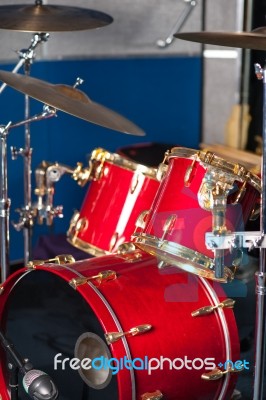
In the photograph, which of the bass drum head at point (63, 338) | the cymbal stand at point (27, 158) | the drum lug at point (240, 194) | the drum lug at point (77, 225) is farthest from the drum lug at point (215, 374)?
the cymbal stand at point (27, 158)

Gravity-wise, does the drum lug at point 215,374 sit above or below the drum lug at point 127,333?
below

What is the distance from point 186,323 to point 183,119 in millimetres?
1950

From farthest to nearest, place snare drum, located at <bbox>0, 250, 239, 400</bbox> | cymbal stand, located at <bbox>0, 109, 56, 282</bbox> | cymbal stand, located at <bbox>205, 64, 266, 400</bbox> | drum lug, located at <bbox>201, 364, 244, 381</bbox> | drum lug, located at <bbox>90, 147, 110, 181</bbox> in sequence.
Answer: drum lug, located at <bbox>90, 147, 110, 181</bbox>
cymbal stand, located at <bbox>0, 109, 56, 282</bbox>
drum lug, located at <bbox>201, 364, 244, 381</bbox>
snare drum, located at <bbox>0, 250, 239, 400</bbox>
cymbal stand, located at <bbox>205, 64, 266, 400</bbox>

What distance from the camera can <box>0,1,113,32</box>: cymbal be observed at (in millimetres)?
2604

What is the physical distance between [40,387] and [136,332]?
0.30 meters

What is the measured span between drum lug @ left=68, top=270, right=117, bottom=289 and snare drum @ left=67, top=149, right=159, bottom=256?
0.39 m

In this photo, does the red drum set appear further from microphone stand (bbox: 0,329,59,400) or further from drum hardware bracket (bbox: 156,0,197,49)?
drum hardware bracket (bbox: 156,0,197,49)

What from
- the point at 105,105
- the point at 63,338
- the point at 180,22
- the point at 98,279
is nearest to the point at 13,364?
the point at 63,338

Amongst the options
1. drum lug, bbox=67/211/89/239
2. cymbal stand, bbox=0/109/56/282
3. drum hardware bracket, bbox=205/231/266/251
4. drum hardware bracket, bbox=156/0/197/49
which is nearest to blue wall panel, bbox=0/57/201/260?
drum hardware bracket, bbox=156/0/197/49

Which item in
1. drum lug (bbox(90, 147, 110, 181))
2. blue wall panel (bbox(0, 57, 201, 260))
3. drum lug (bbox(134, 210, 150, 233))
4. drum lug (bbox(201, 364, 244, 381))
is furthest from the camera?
blue wall panel (bbox(0, 57, 201, 260))

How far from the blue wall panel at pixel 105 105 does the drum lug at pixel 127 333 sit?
1461mm

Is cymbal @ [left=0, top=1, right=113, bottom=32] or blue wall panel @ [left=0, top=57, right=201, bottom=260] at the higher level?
cymbal @ [left=0, top=1, right=113, bottom=32]

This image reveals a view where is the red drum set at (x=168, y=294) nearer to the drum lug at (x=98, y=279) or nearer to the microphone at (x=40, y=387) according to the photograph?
the drum lug at (x=98, y=279)

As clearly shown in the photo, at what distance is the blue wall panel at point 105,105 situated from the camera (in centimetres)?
354
